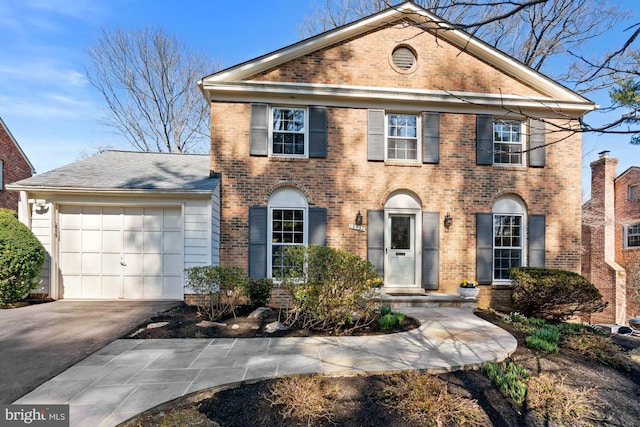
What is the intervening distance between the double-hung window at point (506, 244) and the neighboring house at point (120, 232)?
7.12 m

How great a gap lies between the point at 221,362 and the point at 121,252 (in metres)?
5.03

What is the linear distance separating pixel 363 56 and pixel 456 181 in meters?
4.02

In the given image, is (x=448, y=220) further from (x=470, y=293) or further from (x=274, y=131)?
(x=274, y=131)

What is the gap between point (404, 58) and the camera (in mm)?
8102

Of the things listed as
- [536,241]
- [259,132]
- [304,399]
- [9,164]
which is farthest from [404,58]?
[9,164]

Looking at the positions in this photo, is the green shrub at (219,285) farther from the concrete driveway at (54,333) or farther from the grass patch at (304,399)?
the grass patch at (304,399)

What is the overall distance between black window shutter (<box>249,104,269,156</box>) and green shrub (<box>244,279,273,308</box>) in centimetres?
310

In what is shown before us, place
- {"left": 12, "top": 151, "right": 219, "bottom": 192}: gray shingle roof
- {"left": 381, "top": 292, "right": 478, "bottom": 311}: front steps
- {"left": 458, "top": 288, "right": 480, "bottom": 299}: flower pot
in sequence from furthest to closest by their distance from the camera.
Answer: {"left": 458, "top": 288, "right": 480, "bottom": 299}: flower pot < {"left": 381, "top": 292, "right": 478, "bottom": 311}: front steps < {"left": 12, "top": 151, "right": 219, "bottom": 192}: gray shingle roof

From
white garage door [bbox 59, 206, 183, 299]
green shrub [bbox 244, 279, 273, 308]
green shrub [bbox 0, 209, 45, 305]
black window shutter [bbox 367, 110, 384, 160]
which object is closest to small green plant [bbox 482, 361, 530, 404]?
green shrub [bbox 244, 279, 273, 308]

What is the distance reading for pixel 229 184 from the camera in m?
7.54

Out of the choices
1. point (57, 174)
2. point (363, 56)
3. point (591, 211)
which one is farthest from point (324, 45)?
point (591, 211)

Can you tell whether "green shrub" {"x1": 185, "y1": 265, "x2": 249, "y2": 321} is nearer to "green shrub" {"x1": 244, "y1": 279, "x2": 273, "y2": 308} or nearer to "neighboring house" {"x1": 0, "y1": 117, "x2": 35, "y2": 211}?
"green shrub" {"x1": 244, "y1": 279, "x2": 273, "y2": 308}

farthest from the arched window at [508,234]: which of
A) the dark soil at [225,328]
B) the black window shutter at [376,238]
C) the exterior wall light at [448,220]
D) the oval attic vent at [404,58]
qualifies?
the oval attic vent at [404,58]

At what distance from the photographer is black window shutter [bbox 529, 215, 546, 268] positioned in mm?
7988
